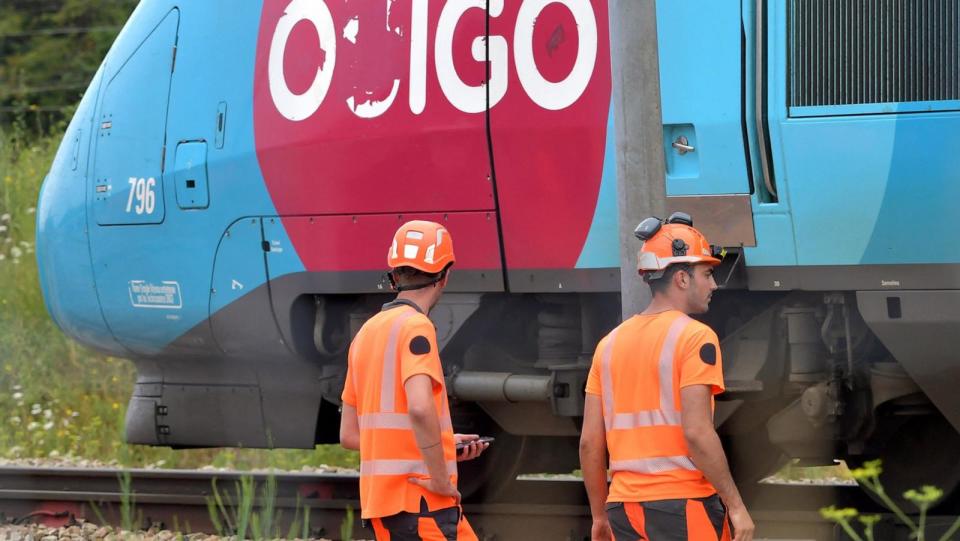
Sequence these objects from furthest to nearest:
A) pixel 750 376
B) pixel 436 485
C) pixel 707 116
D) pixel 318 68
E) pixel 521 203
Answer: pixel 318 68, pixel 521 203, pixel 750 376, pixel 707 116, pixel 436 485

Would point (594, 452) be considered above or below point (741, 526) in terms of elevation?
above

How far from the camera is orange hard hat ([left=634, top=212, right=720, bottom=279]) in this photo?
14.0 ft

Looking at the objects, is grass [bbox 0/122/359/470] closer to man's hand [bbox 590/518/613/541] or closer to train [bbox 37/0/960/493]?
train [bbox 37/0/960/493]

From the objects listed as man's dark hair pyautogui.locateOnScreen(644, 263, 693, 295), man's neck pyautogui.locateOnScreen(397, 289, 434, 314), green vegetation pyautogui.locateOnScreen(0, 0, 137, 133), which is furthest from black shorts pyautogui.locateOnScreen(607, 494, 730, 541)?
green vegetation pyautogui.locateOnScreen(0, 0, 137, 133)

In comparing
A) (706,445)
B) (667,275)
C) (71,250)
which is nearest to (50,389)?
(71,250)

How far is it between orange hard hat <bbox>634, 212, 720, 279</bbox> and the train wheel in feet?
8.67

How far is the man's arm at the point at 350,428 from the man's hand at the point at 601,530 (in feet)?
2.74

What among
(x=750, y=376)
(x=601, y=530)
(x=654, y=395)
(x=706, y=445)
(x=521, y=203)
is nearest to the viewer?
(x=706, y=445)

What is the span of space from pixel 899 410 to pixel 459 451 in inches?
97.2

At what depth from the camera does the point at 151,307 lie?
7477 millimetres

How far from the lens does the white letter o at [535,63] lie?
6039 mm

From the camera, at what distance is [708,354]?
4082 millimetres

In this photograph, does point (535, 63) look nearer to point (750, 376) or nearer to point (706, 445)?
point (750, 376)

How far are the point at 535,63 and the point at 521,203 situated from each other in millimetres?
627
